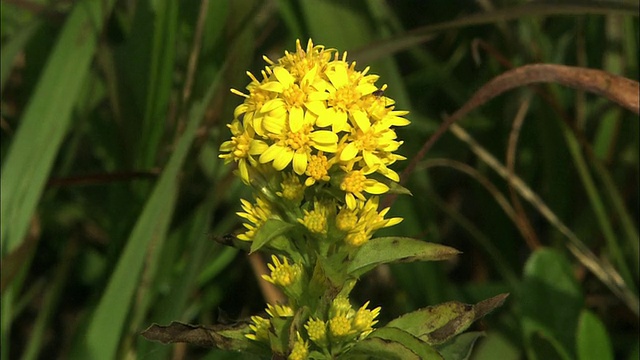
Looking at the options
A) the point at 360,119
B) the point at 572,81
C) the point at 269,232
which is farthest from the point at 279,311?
the point at 572,81

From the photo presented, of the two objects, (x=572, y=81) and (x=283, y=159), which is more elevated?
(x=572, y=81)

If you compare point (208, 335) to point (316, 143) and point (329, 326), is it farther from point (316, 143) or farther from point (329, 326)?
point (316, 143)

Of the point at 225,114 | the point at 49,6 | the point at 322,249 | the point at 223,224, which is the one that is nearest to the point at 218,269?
the point at 223,224

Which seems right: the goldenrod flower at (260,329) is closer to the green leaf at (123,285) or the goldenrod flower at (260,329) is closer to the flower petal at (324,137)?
the flower petal at (324,137)

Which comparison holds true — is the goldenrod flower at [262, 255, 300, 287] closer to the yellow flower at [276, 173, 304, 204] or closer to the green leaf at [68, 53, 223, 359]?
the yellow flower at [276, 173, 304, 204]

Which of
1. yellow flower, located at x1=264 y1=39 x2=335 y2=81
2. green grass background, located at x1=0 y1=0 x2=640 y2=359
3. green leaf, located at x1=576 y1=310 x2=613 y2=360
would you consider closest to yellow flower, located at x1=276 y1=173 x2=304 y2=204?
yellow flower, located at x1=264 y1=39 x2=335 y2=81
